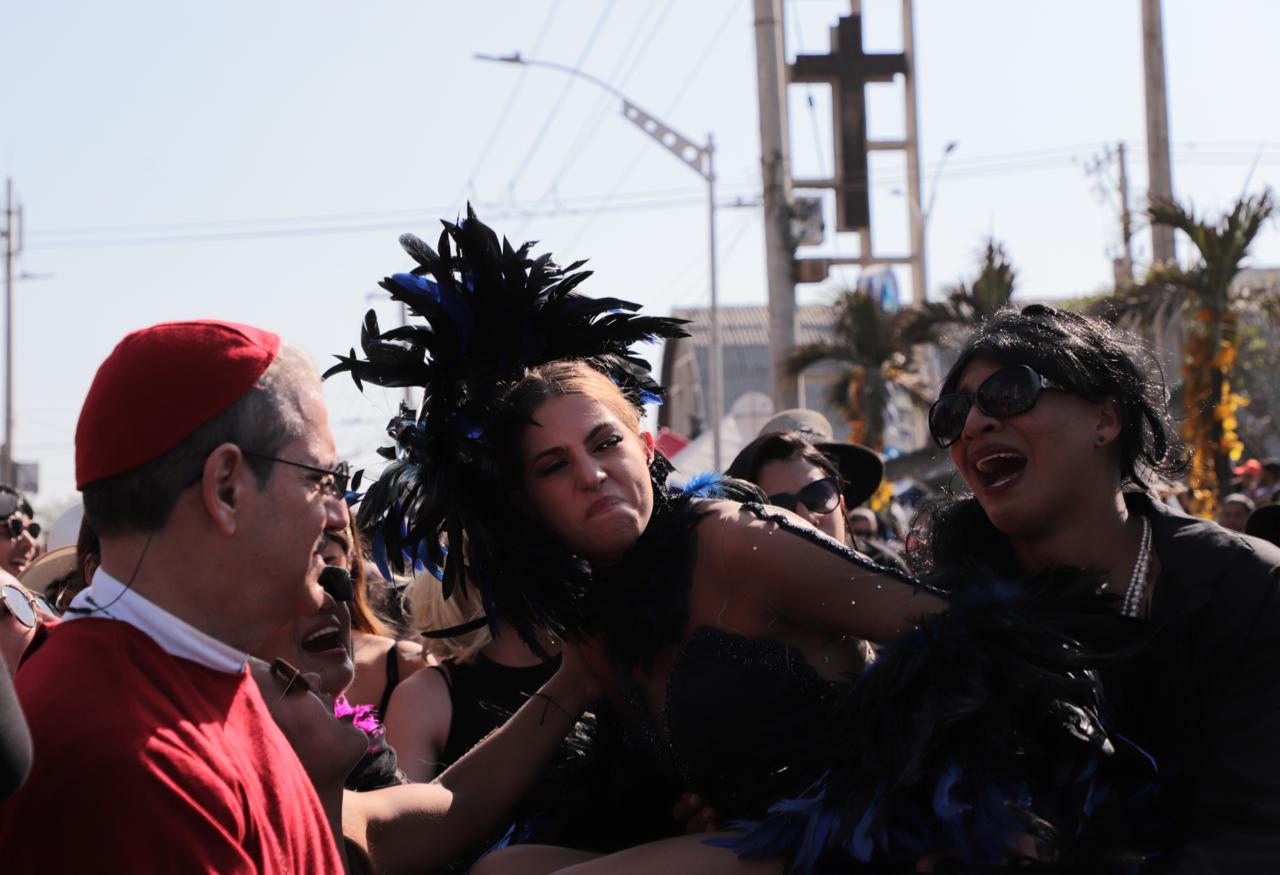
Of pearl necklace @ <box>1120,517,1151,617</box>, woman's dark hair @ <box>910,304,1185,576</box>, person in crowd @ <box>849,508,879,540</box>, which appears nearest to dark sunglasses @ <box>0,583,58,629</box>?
woman's dark hair @ <box>910,304,1185,576</box>

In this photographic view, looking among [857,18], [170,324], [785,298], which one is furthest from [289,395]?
[857,18]

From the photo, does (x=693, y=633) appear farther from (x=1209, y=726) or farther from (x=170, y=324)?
(x=170, y=324)

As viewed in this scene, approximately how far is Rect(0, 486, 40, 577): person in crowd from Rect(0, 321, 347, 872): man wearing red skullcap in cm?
571

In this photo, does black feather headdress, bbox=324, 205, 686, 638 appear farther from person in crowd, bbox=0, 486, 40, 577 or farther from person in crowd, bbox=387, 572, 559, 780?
person in crowd, bbox=0, 486, 40, 577

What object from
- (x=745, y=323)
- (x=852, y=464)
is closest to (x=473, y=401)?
(x=852, y=464)

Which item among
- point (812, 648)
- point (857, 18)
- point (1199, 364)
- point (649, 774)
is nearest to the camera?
point (812, 648)

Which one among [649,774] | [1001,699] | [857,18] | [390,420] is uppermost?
[857,18]

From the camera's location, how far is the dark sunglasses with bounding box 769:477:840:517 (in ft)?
17.5

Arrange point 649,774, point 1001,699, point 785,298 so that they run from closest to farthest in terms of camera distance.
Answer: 1. point 1001,699
2. point 649,774
3. point 785,298

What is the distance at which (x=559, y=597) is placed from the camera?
3.22m

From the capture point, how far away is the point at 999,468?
3.22 meters

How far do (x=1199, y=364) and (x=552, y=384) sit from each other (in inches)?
383

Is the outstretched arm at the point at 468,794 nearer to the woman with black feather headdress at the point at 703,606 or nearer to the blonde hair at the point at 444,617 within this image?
the woman with black feather headdress at the point at 703,606

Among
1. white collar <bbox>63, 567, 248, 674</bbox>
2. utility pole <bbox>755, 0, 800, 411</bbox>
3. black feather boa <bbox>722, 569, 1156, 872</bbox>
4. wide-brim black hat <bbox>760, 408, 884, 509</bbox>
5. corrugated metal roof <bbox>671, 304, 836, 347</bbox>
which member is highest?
corrugated metal roof <bbox>671, 304, 836, 347</bbox>
